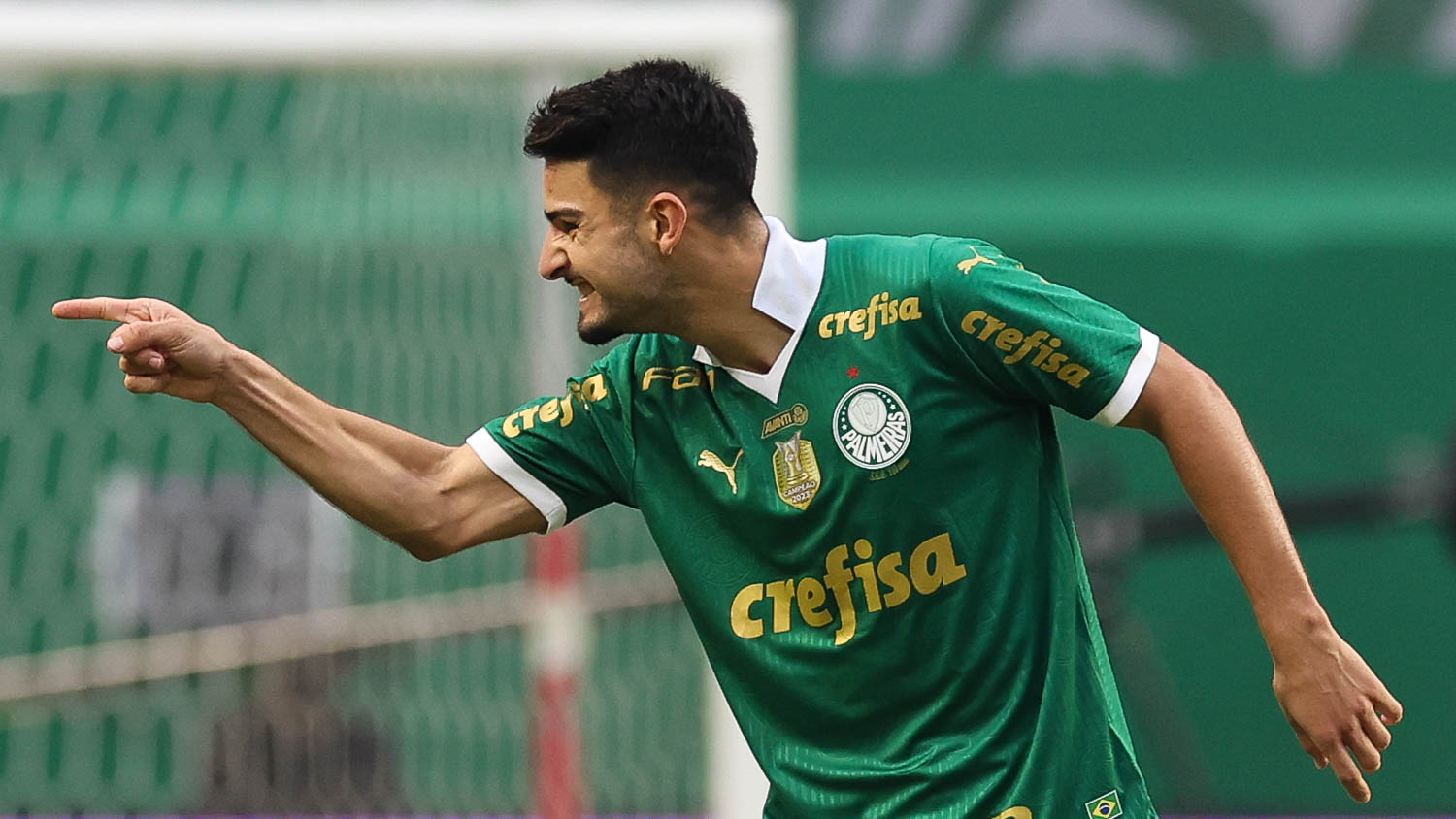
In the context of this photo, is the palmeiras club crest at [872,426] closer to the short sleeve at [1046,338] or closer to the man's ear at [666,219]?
the short sleeve at [1046,338]

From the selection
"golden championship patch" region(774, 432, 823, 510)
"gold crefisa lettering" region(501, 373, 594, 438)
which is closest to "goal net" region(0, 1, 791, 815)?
"gold crefisa lettering" region(501, 373, 594, 438)

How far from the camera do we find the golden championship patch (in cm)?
272

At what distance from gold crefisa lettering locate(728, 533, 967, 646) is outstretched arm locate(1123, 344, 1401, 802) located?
315mm

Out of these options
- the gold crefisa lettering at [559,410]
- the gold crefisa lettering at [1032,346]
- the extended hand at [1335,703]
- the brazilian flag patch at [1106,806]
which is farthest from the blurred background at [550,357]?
the extended hand at [1335,703]

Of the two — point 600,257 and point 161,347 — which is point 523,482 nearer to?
point 600,257

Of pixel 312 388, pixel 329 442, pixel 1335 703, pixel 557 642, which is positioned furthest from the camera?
pixel 312 388

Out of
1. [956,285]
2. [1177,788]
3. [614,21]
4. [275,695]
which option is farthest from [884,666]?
[1177,788]

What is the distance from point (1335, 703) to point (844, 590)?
0.65 meters

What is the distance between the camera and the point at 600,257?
108 inches

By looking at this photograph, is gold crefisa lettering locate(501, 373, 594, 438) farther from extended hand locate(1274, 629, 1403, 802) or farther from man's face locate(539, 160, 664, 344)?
extended hand locate(1274, 629, 1403, 802)

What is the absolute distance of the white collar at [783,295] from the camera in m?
2.76

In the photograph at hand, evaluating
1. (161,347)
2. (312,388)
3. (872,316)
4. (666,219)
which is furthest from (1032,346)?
(312,388)

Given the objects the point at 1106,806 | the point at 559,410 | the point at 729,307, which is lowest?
the point at 1106,806

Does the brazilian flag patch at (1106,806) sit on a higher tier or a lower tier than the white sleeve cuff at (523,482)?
lower
